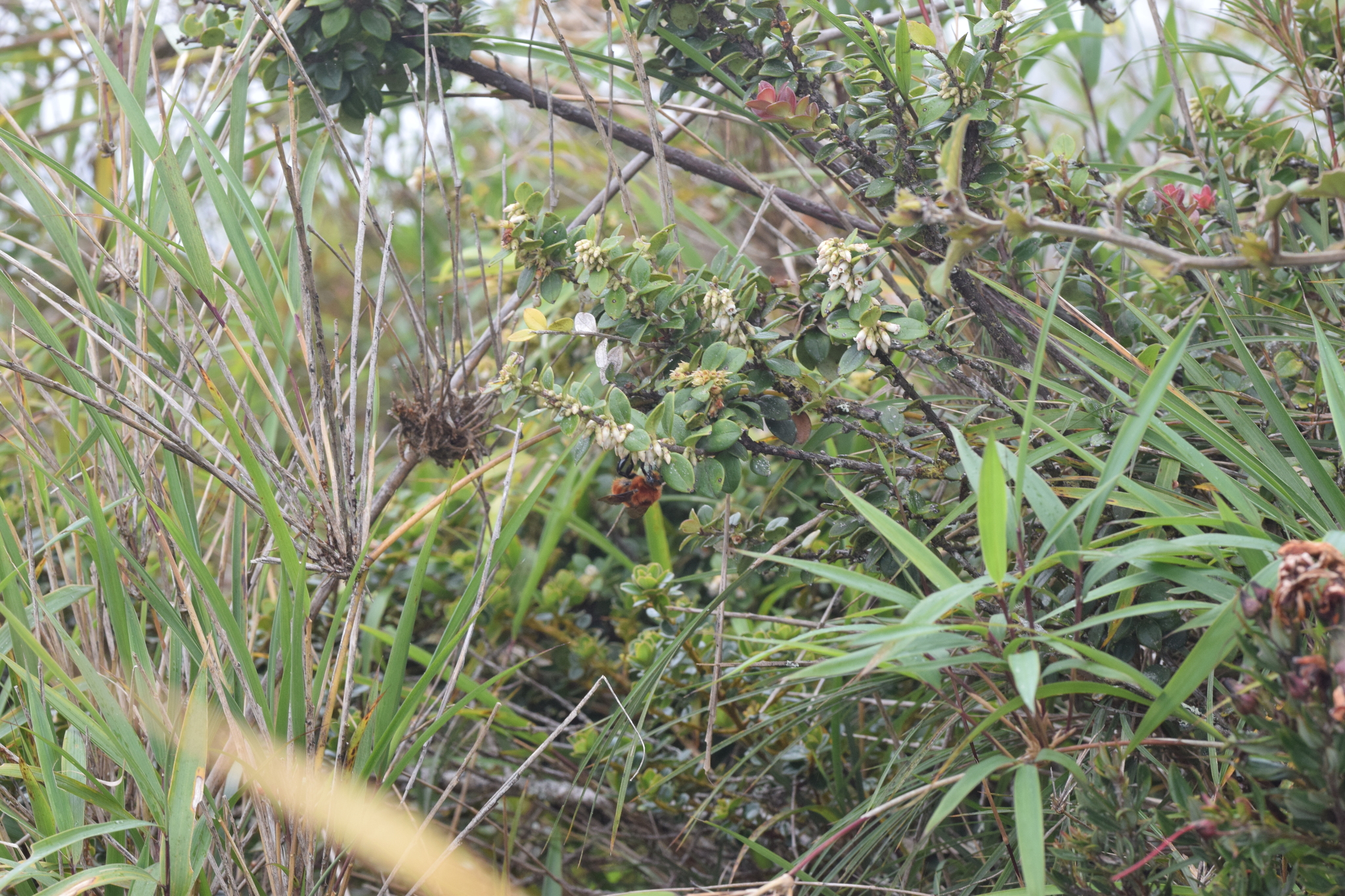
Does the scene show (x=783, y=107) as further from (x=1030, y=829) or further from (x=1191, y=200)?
(x=1030, y=829)

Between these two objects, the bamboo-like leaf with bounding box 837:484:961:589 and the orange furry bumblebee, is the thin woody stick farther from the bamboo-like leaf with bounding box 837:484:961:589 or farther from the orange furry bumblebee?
the bamboo-like leaf with bounding box 837:484:961:589

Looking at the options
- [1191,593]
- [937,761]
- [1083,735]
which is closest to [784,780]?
[937,761]

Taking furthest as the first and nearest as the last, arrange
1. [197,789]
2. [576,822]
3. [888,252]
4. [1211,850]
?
[576,822]
[888,252]
[197,789]
[1211,850]

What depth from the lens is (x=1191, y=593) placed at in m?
0.81

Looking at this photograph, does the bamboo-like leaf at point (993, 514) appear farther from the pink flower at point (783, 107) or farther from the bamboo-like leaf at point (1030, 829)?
the pink flower at point (783, 107)

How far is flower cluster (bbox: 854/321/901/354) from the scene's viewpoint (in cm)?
77

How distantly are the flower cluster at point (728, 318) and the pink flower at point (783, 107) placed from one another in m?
0.19

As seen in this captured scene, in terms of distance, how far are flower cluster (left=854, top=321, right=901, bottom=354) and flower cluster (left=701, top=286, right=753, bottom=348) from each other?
0.11 meters

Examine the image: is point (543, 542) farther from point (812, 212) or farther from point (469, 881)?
point (812, 212)

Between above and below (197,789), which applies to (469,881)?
below

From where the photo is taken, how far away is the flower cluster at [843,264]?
30.8 inches

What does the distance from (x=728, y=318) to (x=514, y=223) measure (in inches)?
8.5

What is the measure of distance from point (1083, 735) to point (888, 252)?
1.82ft

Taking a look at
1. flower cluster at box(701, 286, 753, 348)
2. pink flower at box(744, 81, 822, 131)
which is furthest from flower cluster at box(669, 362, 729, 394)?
pink flower at box(744, 81, 822, 131)
